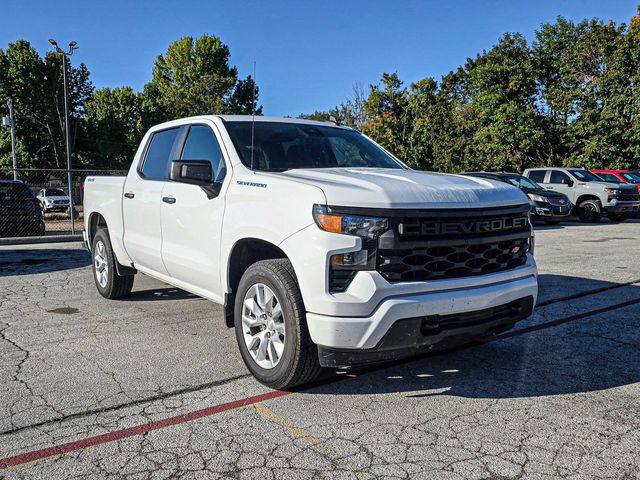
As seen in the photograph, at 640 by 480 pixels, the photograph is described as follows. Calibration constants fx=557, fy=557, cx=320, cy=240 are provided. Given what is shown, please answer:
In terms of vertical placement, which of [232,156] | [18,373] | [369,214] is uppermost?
[232,156]

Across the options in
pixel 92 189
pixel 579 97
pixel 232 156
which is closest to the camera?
pixel 232 156

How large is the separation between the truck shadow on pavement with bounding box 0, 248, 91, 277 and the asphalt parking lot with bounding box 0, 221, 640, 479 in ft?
11.2

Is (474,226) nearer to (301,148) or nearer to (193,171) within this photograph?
(301,148)

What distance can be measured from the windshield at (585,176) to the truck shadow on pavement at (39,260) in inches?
661

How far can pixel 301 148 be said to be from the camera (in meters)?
4.68

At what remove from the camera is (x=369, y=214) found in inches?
126

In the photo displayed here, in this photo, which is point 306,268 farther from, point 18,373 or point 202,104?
point 202,104

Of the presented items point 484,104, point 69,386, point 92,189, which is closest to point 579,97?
point 484,104

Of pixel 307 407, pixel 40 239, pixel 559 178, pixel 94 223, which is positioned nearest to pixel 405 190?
pixel 307 407

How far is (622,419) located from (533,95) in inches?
1164

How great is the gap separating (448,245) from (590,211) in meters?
18.2

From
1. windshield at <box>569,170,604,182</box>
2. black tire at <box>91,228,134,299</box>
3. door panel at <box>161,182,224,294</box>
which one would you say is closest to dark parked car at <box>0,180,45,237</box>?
black tire at <box>91,228,134,299</box>

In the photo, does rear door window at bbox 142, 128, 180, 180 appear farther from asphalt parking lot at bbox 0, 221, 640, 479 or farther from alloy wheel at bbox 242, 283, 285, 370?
alloy wheel at bbox 242, 283, 285, 370

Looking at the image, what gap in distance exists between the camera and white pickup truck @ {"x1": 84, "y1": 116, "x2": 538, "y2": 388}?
3.18 meters
